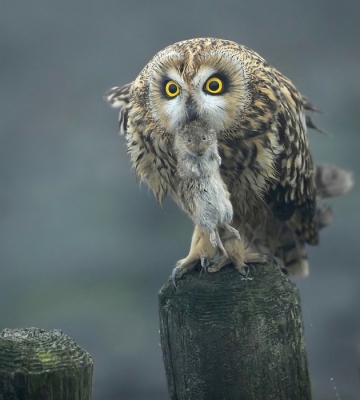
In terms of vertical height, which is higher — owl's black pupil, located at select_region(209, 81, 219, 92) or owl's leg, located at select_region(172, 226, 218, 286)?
owl's black pupil, located at select_region(209, 81, 219, 92)

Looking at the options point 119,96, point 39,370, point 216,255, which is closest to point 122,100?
point 119,96

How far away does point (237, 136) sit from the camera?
386 cm

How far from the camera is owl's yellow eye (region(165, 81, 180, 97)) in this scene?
353 centimetres

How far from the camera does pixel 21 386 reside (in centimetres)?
237

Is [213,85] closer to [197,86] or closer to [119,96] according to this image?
[197,86]

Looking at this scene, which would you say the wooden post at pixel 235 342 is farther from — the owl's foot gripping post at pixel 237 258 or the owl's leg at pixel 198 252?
the owl's leg at pixel 198 252

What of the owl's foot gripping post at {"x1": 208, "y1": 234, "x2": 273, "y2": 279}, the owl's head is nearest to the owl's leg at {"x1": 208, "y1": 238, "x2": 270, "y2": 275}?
the owl's foot gripping post at {"x1": 208, "y1": 234, "x2": 273, "y2": 279}

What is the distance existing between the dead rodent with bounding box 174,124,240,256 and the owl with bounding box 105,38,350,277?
0.08 m

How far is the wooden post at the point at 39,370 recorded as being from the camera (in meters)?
2.38

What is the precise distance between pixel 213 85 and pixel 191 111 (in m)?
0.19

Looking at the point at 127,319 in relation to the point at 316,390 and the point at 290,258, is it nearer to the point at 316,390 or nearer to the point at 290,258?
the point at 316,390

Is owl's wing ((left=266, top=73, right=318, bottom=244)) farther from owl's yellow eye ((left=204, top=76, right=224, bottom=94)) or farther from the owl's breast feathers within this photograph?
owl's yellow eye ((left=204, top=76, right=224, bottom=94))

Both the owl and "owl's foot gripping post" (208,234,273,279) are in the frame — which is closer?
"owl's foot gripping post" (208,234,273,279)

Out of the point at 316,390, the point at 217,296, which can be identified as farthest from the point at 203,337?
the point at 316,390
